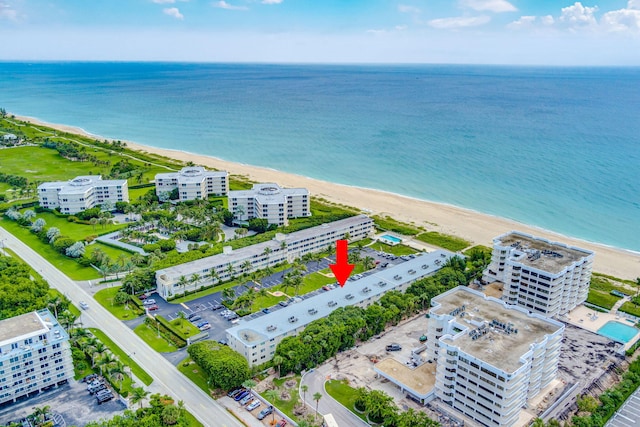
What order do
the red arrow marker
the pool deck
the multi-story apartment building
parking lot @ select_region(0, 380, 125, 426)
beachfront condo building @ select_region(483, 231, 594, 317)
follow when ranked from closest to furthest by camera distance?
parking lot @ select_region(0, 380, 125, 426), the multi-story apartment building, beachfront condo building @ select_region(483, 231, 594, 317), the pool deck, the red arrow marker

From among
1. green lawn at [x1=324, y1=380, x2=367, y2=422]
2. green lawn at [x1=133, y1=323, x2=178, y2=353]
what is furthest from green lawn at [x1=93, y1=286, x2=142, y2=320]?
green lawn at [x1=324, y1=380, x2=367, y2=422]

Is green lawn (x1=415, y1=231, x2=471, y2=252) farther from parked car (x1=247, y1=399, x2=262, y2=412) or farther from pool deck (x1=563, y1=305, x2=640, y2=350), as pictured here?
parked car (x1=247, y1=399, x2=262, y2=412)

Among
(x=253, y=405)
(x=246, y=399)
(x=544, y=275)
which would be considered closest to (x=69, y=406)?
(x=246, y=399)

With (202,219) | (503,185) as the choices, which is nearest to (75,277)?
(202,219)

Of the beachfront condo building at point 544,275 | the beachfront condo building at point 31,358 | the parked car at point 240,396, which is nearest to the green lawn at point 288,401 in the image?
the parked car at point 240,396

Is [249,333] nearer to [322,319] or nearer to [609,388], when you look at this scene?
[322,319]

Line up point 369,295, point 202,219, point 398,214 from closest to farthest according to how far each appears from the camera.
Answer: point 369,295, point 202,219, point 398,214
